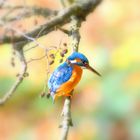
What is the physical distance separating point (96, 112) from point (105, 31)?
73cm

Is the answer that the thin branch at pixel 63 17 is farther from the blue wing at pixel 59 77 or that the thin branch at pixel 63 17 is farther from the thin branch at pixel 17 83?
the blue wing at pixel 59 77

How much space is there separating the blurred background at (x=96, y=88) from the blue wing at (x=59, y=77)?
8.39 ft

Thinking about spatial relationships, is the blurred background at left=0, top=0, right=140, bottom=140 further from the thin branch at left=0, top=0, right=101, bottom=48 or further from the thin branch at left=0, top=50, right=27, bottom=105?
the thin branch at left=0, top=50, right=27, bottom=105

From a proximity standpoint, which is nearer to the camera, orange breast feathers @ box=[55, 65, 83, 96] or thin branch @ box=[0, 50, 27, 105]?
orange breast feathers @ box=[55, 65, 83, 96]

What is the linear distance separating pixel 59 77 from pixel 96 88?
2.87 meters

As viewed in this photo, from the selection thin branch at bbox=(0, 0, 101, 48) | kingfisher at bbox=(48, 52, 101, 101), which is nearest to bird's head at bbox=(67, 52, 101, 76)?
kingfisher at bbox=(48, 52, 101, 101)

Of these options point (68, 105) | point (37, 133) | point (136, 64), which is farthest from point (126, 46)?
point (68, 105)

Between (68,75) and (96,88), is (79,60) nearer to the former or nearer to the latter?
(68,75)

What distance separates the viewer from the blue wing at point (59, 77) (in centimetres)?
127

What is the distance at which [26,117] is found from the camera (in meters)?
4.52

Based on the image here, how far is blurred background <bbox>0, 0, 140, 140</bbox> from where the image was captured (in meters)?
4.03

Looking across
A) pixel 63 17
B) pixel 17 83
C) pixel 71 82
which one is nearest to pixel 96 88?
pixel 63 17

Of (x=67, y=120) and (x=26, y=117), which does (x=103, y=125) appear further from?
(x=67, y=120)

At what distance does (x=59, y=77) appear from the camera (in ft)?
4.17
